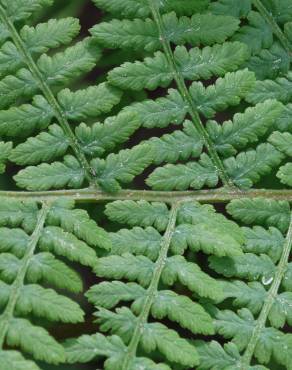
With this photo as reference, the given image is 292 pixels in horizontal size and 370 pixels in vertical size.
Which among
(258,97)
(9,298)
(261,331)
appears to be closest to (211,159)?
(258,97)

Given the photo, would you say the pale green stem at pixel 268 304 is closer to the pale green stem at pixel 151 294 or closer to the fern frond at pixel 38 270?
the pale green stem at pixel 151 294

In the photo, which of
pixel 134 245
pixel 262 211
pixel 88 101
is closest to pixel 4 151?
pixel 88 101

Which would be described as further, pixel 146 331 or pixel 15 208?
pixel 15 208

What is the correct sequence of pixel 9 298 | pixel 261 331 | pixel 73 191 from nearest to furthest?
1. pixel 9 298
2. pixel 261 331
3. pixel 73 191

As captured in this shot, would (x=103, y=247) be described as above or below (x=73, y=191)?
below

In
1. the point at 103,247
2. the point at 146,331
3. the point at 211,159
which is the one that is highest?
the point at 211,159

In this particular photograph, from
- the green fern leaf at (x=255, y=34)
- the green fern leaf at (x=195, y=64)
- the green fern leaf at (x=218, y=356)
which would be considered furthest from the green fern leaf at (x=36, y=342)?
the green fern leaf at (x=255, y=34)

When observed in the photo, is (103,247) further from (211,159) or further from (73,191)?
(211,159)

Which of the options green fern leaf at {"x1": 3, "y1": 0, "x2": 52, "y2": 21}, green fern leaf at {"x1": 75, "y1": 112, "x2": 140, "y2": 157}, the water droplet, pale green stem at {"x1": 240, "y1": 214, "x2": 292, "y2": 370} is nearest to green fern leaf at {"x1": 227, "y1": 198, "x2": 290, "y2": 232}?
pale green stem at {"x1": 240, "y1": 214, "x2": 292, "y2": 370}
